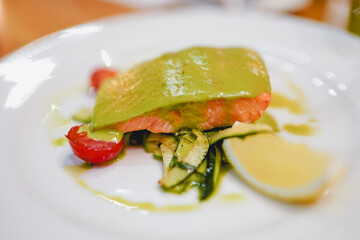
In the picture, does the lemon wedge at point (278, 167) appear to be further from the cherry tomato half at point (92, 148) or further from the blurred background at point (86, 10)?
the blurred background at point (86, 10)

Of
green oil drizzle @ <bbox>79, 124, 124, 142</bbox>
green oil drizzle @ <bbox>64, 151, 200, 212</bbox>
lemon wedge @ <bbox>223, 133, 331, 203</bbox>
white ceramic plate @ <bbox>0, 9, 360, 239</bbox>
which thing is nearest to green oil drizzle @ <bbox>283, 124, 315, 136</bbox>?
white ceramic plate @ <bbox>0, 9, 360, 239</bbox>

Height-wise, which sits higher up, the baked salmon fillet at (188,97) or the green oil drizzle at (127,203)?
the baked salmon fillet at (188,97)

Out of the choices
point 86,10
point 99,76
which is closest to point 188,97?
point 99,76

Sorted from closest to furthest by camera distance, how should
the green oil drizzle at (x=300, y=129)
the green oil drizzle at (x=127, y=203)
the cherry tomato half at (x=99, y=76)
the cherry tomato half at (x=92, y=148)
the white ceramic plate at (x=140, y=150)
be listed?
the white ceramic plate at (x=140, y=150) < the green oil drizzle at (x=127, y=203) < the cherry tomato half at (x=92, y=148) < the green oil drizzle at (x=300, y=129) < the cherry tomato half at (x=99, y=76)

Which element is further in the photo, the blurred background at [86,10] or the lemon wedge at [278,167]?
the blurred background at [86,10]

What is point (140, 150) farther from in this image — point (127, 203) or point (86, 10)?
point (86, 10)

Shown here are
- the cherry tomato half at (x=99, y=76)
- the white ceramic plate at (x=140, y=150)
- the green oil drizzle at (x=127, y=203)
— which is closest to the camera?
the white ceramic plate at (x=140, y=150)

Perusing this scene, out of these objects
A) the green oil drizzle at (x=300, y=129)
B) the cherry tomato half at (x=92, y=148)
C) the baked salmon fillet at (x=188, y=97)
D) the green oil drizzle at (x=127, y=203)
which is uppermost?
the baked salmon fillet at (x=188, y=97)

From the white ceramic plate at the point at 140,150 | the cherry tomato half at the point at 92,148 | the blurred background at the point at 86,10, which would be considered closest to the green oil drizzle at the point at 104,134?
the cherry tomato half at the point at 92,148
